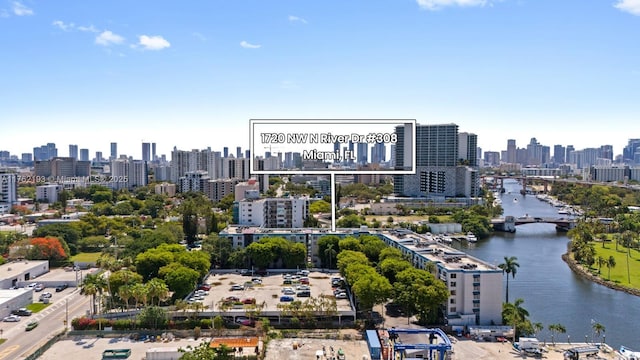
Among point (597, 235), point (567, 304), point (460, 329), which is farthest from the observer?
point (597, 235)

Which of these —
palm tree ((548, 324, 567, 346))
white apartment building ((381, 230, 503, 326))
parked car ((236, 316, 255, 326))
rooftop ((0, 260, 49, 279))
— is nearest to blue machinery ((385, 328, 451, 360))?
white apartment building ((381, 230, 503, 326))

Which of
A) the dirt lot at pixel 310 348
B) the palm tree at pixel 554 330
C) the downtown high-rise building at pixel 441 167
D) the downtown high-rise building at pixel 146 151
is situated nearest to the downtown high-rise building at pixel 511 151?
the downtown high-rise building at pixel 441 167

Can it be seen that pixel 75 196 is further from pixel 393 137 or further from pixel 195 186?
pixel 393 137

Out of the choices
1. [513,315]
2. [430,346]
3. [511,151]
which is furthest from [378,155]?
[430,346]

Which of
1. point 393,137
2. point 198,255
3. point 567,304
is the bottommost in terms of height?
point 567,304

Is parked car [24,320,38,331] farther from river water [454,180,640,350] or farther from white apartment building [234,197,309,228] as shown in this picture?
river water [454,180,640,350]

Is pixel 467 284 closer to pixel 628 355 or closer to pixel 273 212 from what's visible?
pixel 628 355

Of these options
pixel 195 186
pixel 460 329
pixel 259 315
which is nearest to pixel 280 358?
pixel 259 315

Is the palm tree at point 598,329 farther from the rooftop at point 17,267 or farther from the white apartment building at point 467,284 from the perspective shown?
the rooftop at point 17,267
